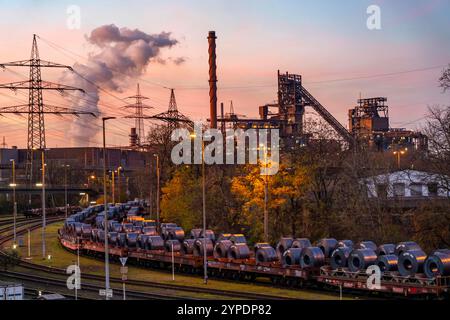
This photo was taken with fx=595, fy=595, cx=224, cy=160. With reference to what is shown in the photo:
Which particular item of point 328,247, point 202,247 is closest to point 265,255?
Answer: point 328,247

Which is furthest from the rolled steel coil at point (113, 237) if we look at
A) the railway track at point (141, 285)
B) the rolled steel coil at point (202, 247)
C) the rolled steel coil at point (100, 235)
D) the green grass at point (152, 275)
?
the rolled steel coil at point (202, 247)

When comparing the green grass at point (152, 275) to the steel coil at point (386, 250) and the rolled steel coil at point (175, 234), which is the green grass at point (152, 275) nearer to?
the steel coil at point (386, 250)

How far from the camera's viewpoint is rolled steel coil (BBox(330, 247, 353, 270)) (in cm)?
3222

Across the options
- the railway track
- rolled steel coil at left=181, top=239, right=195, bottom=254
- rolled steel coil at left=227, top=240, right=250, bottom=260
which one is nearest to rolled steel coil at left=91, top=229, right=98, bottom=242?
the railway track

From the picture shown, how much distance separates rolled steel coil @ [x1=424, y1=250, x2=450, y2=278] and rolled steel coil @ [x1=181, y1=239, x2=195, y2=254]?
19055mm

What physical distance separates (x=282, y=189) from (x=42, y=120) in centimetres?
4474

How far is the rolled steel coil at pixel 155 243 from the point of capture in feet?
150

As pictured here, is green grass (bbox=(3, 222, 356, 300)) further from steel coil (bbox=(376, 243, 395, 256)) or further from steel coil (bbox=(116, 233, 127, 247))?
steel coil (bbox=(376, 243, 395, 256))

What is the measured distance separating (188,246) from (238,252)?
586 cm

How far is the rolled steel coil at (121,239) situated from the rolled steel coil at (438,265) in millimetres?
28077

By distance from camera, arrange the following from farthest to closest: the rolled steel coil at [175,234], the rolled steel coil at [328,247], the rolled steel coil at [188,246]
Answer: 1. the rolled steel coil at [175,234]
2. the rolled steel coil at [188,246]
3. the rolled steel coil at [328,247]
